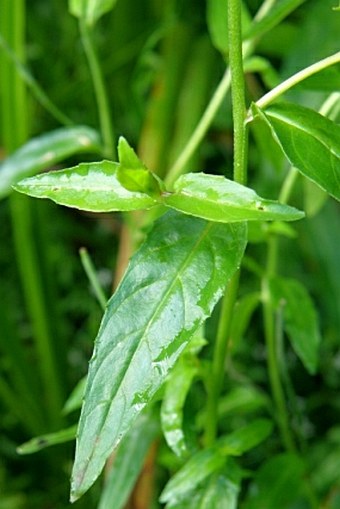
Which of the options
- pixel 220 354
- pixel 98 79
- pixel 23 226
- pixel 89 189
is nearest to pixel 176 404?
pixel 220 354

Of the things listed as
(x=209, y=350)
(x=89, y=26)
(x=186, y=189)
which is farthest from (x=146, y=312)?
(x=209, y=350)

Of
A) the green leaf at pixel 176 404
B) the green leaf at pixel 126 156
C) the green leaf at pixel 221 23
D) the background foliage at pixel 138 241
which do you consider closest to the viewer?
the green leaf at pixel 126 156

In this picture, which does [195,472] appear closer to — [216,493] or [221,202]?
[216,493]

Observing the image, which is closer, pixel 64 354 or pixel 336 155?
pixel 336 155

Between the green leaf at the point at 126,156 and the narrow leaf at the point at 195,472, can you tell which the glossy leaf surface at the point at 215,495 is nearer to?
the narrow leaf at the point at 195,472

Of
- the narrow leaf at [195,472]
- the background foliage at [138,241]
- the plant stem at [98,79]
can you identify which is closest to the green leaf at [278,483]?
the background foliage at [138,241]

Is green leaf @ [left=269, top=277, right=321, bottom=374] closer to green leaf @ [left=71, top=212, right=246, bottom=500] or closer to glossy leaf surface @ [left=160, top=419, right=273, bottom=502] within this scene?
glossy leaf surface @ [left=160, top=419, right=273, bottom=502]

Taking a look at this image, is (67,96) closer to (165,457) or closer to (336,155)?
(165,457)
